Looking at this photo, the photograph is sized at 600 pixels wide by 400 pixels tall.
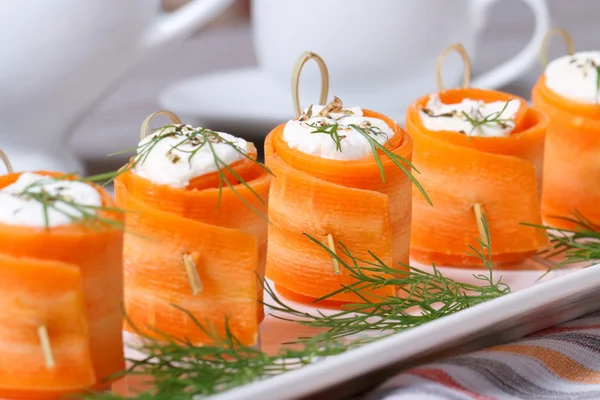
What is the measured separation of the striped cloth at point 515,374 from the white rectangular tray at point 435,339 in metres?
0.03

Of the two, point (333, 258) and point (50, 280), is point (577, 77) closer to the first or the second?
point (333, 258)

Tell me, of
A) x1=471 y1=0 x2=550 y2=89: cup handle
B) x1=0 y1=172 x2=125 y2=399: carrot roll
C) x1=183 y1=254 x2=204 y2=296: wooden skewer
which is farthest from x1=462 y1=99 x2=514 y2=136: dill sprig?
x1=471 y1=0 x2=550 y2=89: cup handle

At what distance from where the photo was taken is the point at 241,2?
588cm

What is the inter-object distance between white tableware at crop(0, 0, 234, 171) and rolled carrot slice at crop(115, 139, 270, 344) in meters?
0.79

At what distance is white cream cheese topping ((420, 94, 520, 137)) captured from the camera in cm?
193

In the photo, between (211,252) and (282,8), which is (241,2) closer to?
(282,8)

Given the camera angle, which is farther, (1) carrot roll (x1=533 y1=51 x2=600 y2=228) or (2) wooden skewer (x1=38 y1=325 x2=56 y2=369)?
(1) carrot roll (x1=533 y1=51 x2=600 y2=228)

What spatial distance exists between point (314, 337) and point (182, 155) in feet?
1.17

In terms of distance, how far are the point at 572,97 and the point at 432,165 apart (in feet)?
1.25

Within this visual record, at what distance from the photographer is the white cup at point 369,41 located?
8.86ft

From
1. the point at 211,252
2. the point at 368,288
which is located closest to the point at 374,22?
the point at 368,288

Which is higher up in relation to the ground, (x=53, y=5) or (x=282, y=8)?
(x=53, y=5)

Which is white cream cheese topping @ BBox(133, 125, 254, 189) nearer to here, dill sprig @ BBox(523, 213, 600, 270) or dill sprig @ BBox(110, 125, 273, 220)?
dill sprig @ BBox(110, 125, 273, 220)

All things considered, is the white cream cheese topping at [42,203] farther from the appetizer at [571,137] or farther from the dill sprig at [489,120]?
the appetizer at [571,137]
